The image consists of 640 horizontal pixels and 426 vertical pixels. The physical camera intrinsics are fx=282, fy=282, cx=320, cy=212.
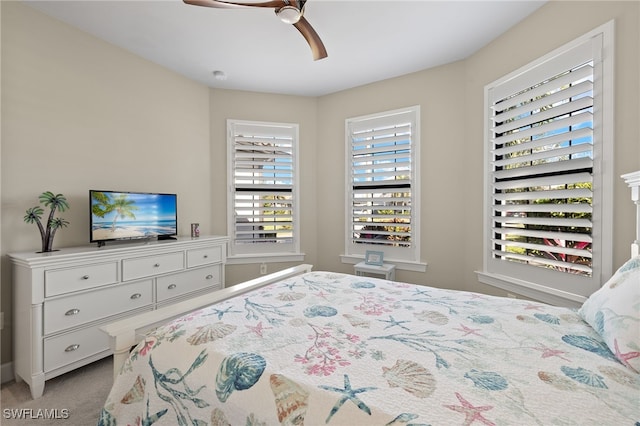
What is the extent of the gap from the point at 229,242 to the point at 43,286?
1.84 m

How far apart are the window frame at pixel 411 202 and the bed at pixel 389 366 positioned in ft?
6.04

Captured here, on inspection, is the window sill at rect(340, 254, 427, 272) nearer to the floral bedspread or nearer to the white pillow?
the floral bedspread

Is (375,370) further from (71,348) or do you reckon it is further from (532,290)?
(71,348)

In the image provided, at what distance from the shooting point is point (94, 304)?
2.11m

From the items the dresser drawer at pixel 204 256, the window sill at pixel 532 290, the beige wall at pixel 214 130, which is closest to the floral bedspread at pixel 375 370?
the window sill at pixel 532 290

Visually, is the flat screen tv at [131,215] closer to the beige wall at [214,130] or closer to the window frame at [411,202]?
the beige wall at [214,130]

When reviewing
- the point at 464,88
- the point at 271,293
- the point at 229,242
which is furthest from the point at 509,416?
the point at 229,242

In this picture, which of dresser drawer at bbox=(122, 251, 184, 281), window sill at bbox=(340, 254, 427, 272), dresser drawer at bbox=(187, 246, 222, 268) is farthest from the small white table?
dresser drawer at bbox=(122, 251, 184, 281)

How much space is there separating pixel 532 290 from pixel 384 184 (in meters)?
1.76

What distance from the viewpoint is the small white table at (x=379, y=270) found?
10.1ft

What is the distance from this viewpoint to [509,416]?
0.67 metres

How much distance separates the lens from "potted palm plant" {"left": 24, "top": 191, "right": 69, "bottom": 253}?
6.70 feet

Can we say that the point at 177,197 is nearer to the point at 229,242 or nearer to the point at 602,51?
the point at 229,242

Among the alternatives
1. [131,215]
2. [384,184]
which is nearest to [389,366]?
[131,215]
